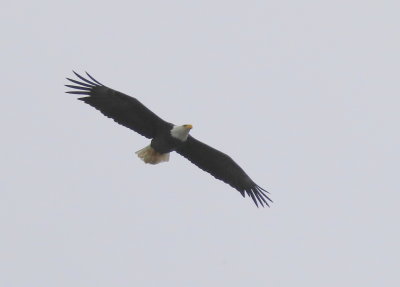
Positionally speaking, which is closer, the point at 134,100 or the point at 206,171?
the point at 134,100

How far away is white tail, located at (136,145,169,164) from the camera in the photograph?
1641 cm

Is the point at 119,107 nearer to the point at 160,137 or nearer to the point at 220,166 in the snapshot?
the point at 160,137

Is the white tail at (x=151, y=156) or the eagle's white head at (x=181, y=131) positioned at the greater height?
the eagle's white head at (x=181, y=131)

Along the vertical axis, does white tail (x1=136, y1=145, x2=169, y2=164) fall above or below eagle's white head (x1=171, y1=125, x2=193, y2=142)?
below

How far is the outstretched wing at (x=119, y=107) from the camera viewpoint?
15.6m

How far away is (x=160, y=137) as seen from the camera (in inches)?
635

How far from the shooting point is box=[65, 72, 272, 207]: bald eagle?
1566cm

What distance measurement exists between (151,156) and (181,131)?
0.77 meters

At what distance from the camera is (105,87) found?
15672 mm

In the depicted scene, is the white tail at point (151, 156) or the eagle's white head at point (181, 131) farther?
the white tail at point (151, 156)

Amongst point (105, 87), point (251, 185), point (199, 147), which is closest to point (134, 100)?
point (105, 87)

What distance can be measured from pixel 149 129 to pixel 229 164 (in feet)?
4.92

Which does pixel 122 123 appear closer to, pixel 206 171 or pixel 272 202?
pixel 206 171

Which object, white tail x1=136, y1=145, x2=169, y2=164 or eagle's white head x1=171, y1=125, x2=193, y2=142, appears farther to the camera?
white tail x1=136, y1=145, x2=169, y2=164
